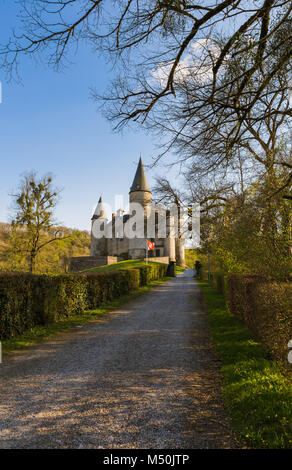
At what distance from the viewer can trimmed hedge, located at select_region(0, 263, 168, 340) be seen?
626 centimetres

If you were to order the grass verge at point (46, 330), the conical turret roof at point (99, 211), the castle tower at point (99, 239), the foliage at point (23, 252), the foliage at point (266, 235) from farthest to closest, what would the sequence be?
the conical turret roof at point (99, 211) < the castle tower at point (99, 239) < the foliage at point (23, 252) < the grass verge at point (46, 330) < the foliage at point (266, 235)

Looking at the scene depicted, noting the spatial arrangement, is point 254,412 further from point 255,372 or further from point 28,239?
point 28,239

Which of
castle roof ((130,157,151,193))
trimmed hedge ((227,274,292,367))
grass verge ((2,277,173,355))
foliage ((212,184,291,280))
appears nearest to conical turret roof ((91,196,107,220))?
castle roof ((130,157,151,193))

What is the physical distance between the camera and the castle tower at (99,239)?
53.3 m

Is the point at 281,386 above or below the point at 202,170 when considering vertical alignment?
below

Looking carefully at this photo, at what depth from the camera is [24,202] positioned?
21.8 metres

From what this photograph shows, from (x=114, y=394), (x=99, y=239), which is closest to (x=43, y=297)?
(x=114, y=394)

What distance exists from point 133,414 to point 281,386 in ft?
6.43

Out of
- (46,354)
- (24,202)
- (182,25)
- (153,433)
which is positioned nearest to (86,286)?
(46,354)

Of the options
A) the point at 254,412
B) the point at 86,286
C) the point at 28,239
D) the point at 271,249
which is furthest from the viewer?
the point at 28,239

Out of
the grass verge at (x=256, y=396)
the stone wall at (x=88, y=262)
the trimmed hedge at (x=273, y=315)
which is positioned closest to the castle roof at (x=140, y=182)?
the stone wall at (x=88, y=262)

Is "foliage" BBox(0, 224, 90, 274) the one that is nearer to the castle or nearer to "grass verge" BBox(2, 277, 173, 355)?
"grass verge" BBox(2, 277, 173, 355)

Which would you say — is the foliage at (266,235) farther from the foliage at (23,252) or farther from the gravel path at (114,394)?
the foliage at (23,252)

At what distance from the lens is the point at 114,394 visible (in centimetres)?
356
